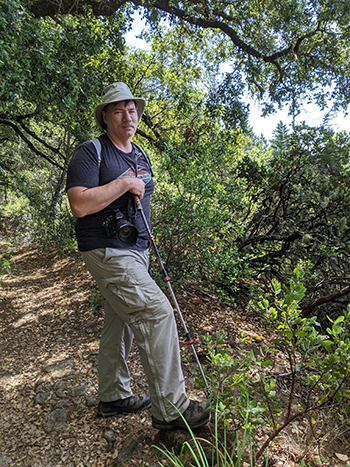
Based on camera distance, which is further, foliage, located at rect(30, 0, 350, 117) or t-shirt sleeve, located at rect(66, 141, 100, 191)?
foliage, located at rect(30, 0, 350, 117)

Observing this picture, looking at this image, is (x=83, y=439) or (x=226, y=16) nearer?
(x=83, y=439)

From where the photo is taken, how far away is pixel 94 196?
2.08m

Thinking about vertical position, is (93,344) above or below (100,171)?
below

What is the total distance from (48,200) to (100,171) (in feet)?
23.6

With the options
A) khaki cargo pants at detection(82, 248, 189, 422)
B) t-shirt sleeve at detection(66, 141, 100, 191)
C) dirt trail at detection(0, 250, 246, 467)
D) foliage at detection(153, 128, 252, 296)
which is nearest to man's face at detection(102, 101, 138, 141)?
t-shirt sleeve at detection(66, 141, 100, 191)

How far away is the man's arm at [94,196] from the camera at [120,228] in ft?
0.38

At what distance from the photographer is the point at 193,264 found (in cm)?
398

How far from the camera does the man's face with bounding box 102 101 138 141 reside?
2.45 metres

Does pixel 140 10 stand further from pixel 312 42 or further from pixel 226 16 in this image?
pixel 312 42

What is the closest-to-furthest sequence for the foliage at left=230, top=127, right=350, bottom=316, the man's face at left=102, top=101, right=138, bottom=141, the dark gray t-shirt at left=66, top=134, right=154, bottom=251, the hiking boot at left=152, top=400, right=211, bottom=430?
the hiking boot at left=152, top=400, right=211, bottom=430 → the dark gray t-shirt at left=66, top=134, right=154, bottom=251 → the man's face at left=102, top=101, right=138, bottom=141 → the foliage at left=230, top=127, right=350, bottom=316

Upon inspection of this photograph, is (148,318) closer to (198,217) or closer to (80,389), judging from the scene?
(80,389)

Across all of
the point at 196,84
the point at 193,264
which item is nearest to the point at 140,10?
the point at 196,84

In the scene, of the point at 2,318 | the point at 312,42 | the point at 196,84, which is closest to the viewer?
the point at 2,318

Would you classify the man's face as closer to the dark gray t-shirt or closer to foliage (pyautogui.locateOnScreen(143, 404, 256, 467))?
the dark gray t-shirt
